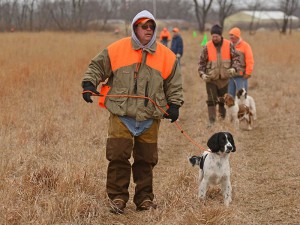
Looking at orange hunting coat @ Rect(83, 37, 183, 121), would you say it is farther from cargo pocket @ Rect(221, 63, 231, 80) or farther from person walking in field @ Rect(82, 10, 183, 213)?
cargo pocket @ Rect(221, 63, 231, 80)

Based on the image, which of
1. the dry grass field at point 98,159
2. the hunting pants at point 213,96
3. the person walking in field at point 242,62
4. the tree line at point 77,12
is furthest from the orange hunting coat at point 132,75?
the tree line at point 77,12

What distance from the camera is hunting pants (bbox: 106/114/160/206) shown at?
4.37 metres

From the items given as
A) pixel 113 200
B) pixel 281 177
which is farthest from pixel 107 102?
pixel 281 177

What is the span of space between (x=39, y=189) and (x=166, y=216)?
4.29 feet

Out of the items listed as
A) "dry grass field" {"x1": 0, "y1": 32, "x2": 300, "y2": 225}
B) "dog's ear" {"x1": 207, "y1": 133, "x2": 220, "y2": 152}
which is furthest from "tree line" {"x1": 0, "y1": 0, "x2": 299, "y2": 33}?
"dog's ear" {"x1": 207, "y1": 133, "x2": 220, "y2": 152}

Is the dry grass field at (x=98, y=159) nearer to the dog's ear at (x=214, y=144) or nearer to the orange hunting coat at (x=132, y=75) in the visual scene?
the dog's ear at (x=214, y=144)

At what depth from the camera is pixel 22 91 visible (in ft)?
33.2

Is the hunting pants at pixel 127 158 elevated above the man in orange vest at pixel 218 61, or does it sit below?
below

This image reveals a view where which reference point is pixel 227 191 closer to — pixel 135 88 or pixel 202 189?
pixel 202 189

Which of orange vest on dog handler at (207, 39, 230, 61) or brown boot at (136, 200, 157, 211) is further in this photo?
orange vest on dog handler at (207, 39, 230, 61)

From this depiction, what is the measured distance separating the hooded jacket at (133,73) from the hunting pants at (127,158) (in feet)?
0.52

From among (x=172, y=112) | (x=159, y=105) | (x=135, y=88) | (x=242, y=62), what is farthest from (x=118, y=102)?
(x=242, y=62)

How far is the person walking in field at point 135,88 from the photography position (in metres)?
4.32

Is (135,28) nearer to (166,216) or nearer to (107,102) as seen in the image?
(107,102)
